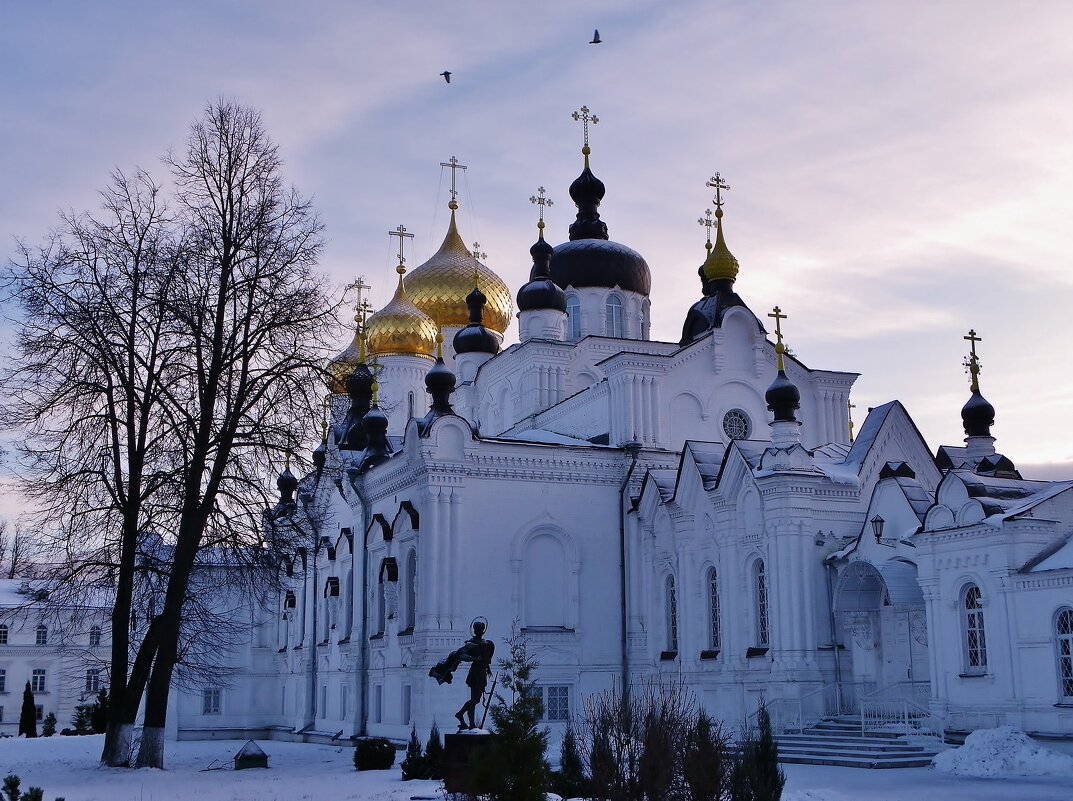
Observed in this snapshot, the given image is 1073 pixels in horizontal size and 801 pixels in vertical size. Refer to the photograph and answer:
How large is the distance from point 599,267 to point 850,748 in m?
18.3

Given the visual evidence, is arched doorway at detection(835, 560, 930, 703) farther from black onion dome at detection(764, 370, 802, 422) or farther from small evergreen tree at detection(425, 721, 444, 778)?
small evergreen tree at detection(425, 721, 444, 778)

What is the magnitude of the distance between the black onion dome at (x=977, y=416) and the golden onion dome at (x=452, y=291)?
1986 cm

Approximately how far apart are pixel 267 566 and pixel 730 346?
14.5 metres

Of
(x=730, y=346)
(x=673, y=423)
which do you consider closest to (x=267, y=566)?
(x=673, y=423)

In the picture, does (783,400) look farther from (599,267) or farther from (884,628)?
(599,267)

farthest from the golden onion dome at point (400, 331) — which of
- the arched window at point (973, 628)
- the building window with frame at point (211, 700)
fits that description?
the arched window at point (973, 628)

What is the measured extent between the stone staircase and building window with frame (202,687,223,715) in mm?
21400

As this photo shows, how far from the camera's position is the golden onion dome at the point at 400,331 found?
42.0 metres

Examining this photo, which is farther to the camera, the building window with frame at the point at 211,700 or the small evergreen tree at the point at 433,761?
the building window with frame at the point at 211,700

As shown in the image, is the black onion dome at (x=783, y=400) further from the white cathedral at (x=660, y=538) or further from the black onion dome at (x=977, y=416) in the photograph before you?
the black onion dome at (x=977, y=416)

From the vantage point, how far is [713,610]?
25453 mm

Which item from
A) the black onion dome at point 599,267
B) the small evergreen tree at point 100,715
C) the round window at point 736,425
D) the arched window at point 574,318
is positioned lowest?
the small evergreen tree at point 100,715

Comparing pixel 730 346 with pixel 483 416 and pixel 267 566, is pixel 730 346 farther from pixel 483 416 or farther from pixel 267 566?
pixel 267 566

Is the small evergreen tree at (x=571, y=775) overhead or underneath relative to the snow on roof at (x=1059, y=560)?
underneath
